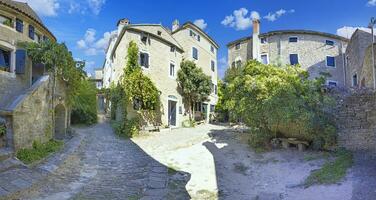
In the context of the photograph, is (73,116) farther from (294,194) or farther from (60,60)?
(294,194)

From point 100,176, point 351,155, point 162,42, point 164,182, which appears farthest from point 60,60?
point 351,155

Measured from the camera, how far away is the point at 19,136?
11.6 m

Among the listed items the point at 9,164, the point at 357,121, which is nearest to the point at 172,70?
the point at 357,121

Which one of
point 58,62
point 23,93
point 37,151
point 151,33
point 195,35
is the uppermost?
point 195,35

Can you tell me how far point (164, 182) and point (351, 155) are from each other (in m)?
8.11

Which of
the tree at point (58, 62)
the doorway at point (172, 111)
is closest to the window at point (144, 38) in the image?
the doorway at point (172, 111)

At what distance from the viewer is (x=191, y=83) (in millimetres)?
26531

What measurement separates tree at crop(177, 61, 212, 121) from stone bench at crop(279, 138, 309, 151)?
12.6 metres

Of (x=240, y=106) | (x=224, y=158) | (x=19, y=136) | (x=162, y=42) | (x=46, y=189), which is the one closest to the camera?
(x=46, y=189)

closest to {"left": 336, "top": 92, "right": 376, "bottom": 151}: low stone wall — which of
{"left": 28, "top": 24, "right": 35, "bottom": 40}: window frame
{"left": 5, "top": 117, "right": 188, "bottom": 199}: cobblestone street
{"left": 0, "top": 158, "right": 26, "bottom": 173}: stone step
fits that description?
{"left": 5, "top": 117, "right": 188, "bottom": 199}: cobblestone street

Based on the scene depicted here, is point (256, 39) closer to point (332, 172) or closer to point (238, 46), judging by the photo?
point (238, 46)

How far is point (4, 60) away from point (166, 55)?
40.4ft

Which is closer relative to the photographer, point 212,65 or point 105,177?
point 105,177

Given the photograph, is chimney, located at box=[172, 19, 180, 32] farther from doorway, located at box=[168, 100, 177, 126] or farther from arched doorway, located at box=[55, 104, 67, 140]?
arched doorway, located at box=[55, 104, 67, 140]
